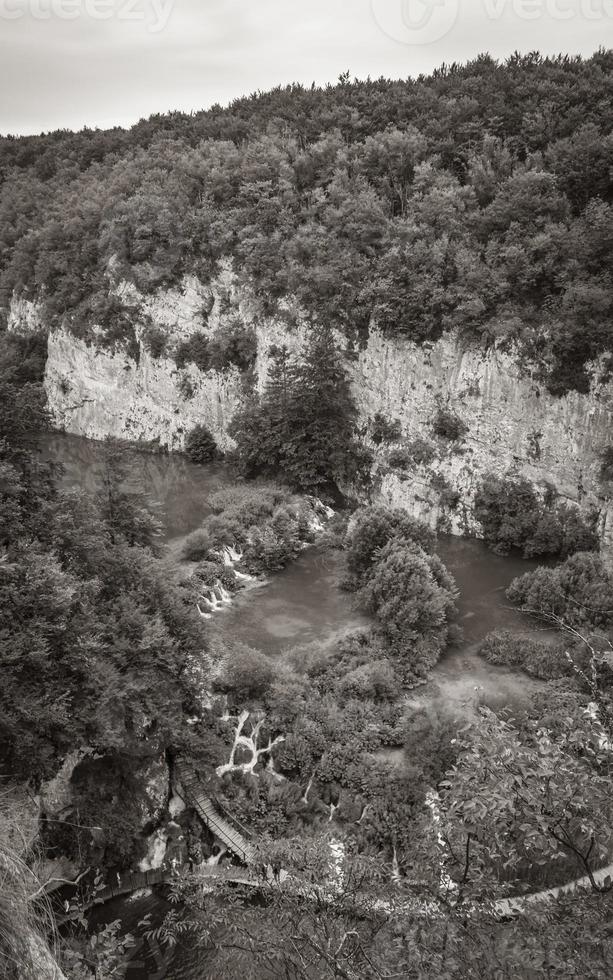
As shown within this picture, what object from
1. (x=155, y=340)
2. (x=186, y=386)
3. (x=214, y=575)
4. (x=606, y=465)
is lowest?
(x=214, y=575)

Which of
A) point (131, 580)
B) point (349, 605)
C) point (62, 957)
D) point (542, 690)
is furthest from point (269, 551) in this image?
point (62, 957)

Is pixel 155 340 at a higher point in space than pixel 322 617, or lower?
higher

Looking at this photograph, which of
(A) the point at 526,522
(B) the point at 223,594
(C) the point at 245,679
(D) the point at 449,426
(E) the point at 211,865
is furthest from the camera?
(D) the point at 449,426

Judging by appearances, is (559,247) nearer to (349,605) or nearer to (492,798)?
(349,605)

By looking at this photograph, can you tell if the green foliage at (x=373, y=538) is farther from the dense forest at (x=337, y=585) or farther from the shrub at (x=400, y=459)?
the shrub at (x=400, y=459)

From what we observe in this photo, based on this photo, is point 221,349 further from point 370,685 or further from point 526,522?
point 370,685

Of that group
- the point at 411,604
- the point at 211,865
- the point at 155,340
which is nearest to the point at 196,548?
the point at 411,604

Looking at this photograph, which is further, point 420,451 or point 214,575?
point 420,451

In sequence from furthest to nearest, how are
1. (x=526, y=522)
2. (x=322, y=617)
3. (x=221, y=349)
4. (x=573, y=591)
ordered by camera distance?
(x=221, y=349) < (x=526, y=522) < (x=322, y=617) < (x=573, y=591)
